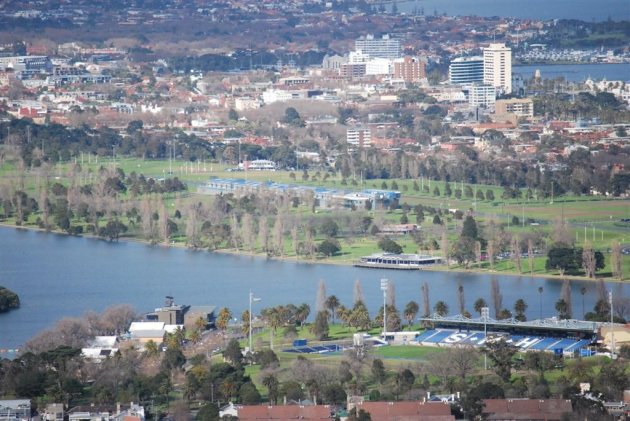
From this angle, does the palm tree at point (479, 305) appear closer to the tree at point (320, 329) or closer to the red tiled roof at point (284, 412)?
the tree at point (320, 329)

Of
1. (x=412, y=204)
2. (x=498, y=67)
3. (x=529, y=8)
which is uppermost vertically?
(x=412, y=204)

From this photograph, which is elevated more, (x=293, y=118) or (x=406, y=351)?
(x=406, y=351)

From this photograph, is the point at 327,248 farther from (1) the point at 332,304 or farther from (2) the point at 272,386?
(2) the point at 272,386

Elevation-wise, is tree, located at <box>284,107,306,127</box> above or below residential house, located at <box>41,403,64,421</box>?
below

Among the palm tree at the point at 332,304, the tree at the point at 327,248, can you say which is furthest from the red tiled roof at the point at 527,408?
the tree at the point at 327,248

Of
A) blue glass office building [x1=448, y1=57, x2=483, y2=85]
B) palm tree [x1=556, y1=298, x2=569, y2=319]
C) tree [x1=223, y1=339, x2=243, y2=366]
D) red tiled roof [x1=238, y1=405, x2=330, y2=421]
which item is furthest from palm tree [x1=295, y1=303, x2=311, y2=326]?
blue glass office building [x1=448, y1=57, x2=483, y2=85]

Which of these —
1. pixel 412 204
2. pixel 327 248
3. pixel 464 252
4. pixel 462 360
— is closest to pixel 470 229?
pixel 464 252

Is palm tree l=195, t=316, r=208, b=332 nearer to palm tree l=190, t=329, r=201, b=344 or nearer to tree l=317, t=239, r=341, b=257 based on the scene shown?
palm tree l=190, t=329, r=201, b=344
